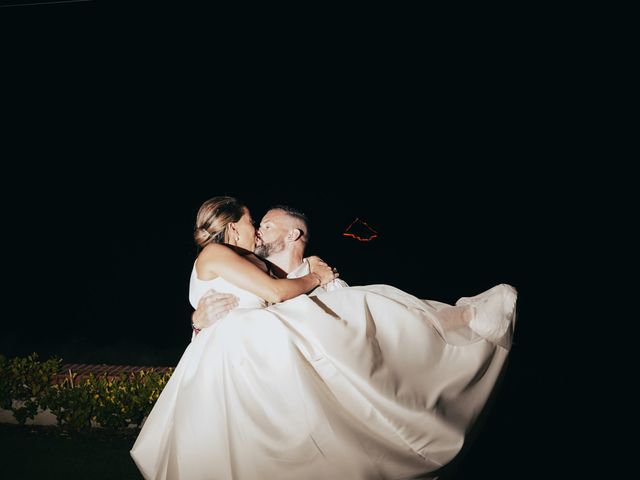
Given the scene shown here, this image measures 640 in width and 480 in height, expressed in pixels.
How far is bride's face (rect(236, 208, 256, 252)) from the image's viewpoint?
2.69 metres

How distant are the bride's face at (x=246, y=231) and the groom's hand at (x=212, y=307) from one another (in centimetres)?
44

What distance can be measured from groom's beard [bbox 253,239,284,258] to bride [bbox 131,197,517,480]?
641 mm

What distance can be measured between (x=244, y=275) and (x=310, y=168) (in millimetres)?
3267

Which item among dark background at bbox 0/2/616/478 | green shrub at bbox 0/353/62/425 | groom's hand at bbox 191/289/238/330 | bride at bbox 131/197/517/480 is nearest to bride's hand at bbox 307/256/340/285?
bride at bbox 131/197/517/480

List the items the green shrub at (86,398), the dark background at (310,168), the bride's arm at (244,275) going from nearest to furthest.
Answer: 1. the bride's arm at (244,275)
2. the green shrub at (86,398)
3. the dark background at (310,168)

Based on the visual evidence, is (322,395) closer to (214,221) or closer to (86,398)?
(214,221)

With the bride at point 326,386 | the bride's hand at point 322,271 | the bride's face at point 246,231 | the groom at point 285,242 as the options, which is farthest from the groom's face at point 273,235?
the bride at point 326,386

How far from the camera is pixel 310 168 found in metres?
5.28

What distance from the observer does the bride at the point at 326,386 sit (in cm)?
188

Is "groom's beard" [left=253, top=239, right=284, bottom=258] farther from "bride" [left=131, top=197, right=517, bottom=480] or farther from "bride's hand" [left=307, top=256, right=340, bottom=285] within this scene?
"bride" [left=131, top=197, right=517, bottom=480]

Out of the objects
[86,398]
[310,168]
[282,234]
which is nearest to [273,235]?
[282,234]

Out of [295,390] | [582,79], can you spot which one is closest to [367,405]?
[295,390]

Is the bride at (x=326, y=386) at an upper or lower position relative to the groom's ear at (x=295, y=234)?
lower

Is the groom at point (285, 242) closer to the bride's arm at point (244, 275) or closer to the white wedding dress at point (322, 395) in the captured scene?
the bride's arm at point (244, 275)
